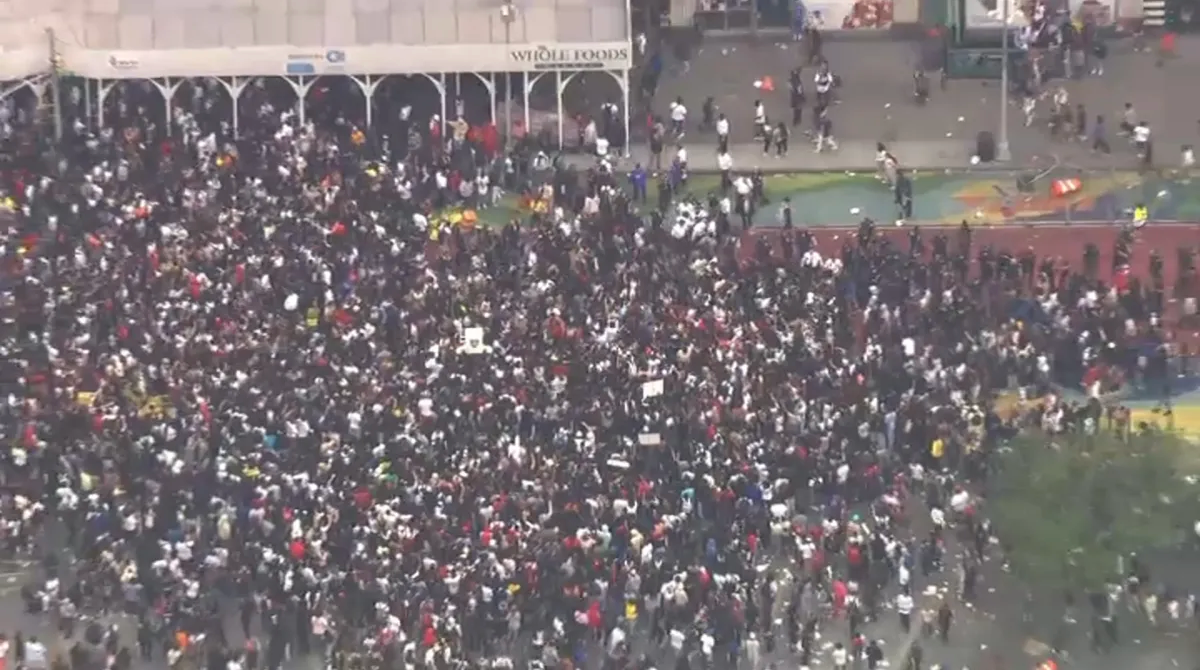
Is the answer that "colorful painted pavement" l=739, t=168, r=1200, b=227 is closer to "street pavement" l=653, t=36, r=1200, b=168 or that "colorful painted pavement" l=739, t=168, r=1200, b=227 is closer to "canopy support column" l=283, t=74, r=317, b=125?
"street pavement" l=653, t=36, r=1200, b=168

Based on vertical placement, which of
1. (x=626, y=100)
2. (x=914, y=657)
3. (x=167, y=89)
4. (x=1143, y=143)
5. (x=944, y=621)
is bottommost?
(x=914, y=657)

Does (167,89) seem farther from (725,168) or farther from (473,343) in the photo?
(473,343)

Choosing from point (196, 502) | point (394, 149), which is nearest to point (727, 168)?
point (394, 149)

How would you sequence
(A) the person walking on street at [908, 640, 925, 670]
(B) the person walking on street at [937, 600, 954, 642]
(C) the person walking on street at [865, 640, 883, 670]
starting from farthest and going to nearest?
1. (B) the person walking on street at [937, 600, 954, 642]
2. (A) the person walking on street at [908, 640, 925, 670]
3. (C) the person walking on street at [865, 640, 883, 670]

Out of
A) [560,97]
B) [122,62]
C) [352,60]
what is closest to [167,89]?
[122,62]

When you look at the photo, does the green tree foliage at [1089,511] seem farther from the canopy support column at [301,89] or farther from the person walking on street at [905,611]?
the canopy support column at [301,89]

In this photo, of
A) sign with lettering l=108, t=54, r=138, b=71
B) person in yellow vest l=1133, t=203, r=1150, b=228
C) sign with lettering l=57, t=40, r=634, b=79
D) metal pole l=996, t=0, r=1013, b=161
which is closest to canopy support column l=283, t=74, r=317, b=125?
sign with lettering l=57, t=40, r=634, b=79

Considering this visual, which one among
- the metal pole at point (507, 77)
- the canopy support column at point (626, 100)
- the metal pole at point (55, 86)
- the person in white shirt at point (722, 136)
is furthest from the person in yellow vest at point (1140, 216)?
the metal pole at point (55, 86)
